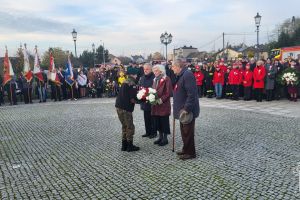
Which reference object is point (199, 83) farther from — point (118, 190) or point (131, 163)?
point (118, 190)

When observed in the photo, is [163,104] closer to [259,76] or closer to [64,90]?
[259,76]

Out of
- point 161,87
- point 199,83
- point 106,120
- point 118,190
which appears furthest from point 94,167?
point 199,83

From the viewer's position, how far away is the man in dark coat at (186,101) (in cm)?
648

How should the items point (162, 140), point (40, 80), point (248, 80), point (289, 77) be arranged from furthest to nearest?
point (40, 80), point (248, 80), point (289, 77), point (162, 140)

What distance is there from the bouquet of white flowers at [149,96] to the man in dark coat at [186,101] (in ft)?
2.33

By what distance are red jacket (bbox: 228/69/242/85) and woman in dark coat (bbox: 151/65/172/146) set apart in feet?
28.6

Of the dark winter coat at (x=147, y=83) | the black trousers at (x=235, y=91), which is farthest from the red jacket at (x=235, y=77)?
the dark winter coat at (x=147, y=83)

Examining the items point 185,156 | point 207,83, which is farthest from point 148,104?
point 207,83

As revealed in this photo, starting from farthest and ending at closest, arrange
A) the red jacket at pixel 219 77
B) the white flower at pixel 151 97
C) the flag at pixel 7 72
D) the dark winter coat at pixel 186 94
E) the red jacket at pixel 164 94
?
the flag at pixel 7 72 → the red jacket at pixel 219 77 → the red jacket at pixel 164 94 → the white flower at pixel 151 97 → the dark winter coat at pixel 186 94

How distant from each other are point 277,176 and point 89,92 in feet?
56.4

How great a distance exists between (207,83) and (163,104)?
33.4ft

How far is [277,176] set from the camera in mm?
5500

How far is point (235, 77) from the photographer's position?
1580 cm

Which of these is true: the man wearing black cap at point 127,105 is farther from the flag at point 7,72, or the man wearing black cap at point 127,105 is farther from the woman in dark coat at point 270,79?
the flag at point 7,72
